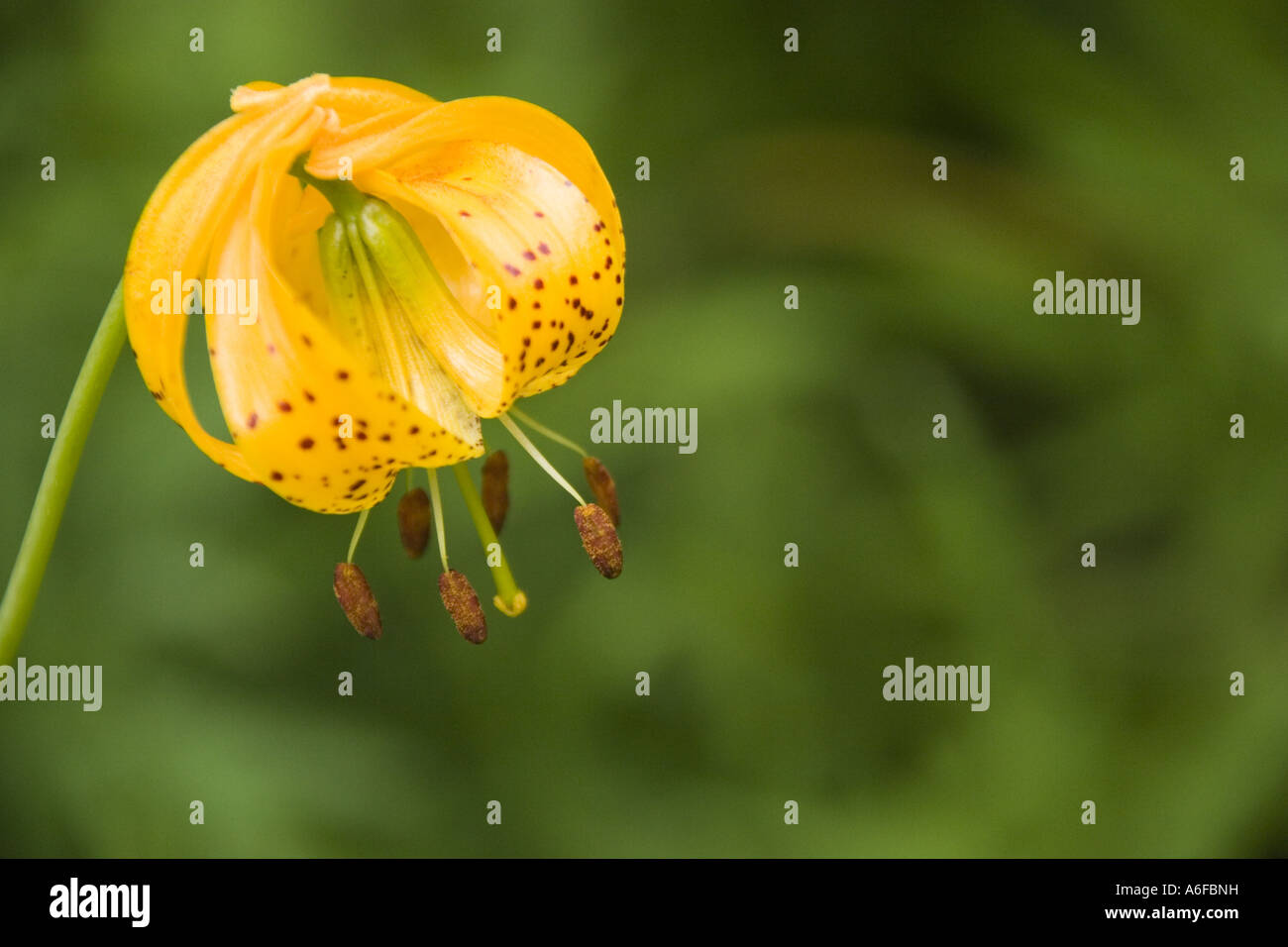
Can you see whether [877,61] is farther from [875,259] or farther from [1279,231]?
[1279,231]

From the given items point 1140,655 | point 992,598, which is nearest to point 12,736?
point 992,598

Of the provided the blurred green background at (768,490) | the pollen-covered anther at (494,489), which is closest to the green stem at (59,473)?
the pollen-covered anther at (494,489)

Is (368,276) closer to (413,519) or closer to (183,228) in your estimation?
(183,228)

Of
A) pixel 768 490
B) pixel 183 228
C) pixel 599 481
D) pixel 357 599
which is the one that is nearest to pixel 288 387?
pixel 183 228

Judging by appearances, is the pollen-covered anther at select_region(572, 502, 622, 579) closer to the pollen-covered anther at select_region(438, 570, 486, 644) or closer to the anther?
the anther

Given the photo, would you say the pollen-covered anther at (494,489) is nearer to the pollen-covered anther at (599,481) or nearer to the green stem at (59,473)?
the pollen-covered anther at (599,481)

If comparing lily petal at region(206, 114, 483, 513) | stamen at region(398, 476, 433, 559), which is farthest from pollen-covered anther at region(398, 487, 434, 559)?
lily petal at region(206, 114, 483, 513)
